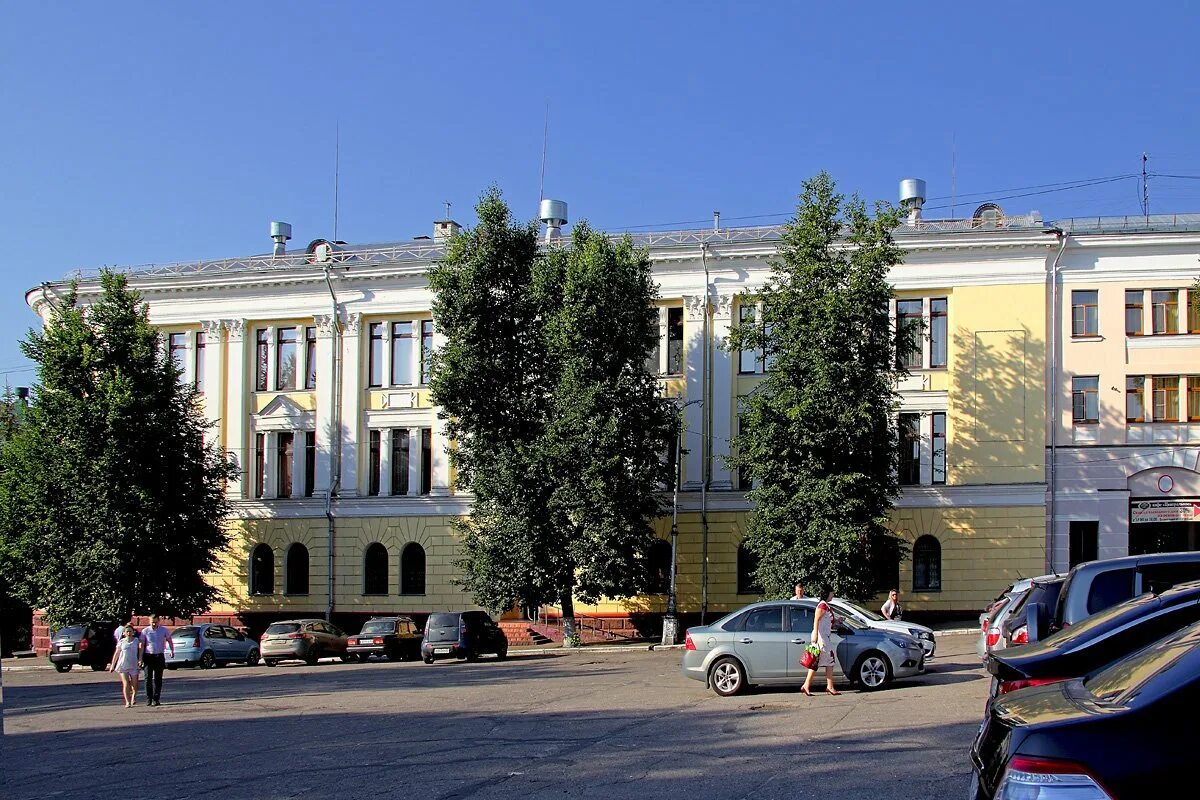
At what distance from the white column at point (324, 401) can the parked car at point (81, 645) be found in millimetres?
12081

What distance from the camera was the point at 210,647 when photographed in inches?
1614

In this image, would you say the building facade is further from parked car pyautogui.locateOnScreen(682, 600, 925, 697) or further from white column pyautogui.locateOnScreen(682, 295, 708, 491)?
parked car pyautogui.locateOnScreen(682, 600, 925, 697)

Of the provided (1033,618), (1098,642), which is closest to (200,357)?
(1033,618)

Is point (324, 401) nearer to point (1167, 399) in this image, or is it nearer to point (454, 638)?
point (454, 638)

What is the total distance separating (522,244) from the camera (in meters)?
45.3

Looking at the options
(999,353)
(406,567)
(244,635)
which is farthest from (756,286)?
(244,635)

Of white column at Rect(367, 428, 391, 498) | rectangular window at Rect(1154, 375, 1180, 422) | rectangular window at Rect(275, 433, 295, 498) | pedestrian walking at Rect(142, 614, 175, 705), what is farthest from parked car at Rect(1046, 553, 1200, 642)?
rectangular window at Rect(275, 433, 295, 498)

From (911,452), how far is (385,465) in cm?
2120

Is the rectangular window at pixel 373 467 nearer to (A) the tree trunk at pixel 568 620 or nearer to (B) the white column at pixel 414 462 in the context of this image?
(B) the white column at pixel 414 462

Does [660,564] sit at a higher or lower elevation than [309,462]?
lower

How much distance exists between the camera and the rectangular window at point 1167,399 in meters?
43.8

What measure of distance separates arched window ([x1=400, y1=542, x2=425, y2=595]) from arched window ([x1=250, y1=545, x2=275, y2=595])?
5922mm

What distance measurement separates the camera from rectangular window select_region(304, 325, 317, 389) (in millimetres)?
52500

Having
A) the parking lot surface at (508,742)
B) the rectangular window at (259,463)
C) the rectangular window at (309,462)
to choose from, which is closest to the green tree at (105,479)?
the rectangular window at (259,463)
